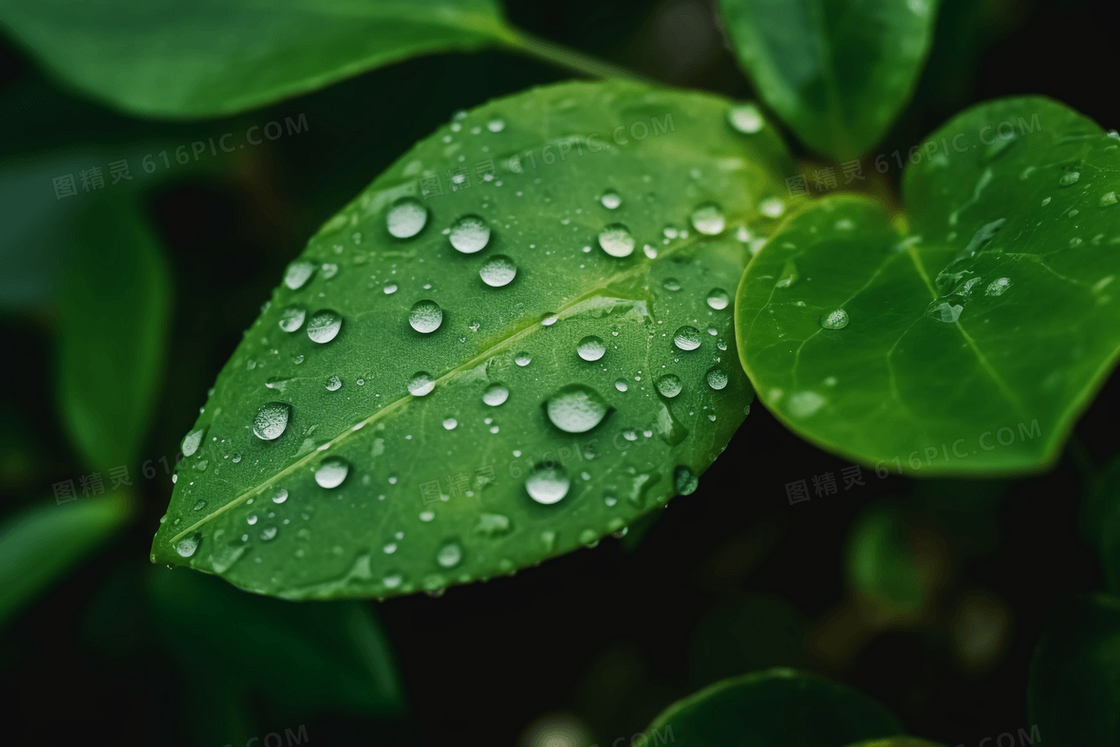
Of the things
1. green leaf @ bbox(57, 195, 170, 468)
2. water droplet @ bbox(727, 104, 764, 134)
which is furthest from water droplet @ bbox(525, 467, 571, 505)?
green leaf @ bbox(57, 195, 170, 468)

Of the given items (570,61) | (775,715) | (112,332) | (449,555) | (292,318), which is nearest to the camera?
(449,555)

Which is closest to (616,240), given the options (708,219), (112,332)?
(708,219)

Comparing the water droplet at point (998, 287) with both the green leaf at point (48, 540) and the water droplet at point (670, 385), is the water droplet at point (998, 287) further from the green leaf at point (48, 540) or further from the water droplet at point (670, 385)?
the green leaf at point (48, 540)

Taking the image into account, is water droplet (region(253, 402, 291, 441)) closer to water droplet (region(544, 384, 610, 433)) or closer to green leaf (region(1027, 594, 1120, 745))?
water droplet (region(544, 384, 610, 433))

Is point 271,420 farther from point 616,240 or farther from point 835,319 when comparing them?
point 835,319

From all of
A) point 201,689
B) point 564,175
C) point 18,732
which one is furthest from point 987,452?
point 18,732

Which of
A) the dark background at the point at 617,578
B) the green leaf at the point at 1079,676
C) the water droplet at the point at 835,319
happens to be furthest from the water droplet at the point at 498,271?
the green leaf at the point at 1079,676
